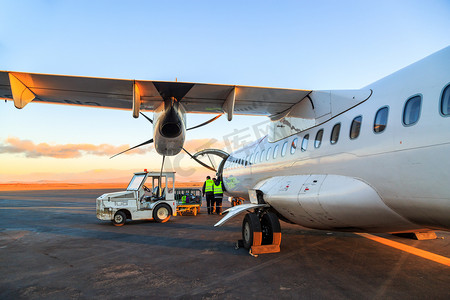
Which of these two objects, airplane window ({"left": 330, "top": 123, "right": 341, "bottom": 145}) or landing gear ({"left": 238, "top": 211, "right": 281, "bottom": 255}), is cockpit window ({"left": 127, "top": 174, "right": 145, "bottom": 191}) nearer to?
landing gear ({"left": 238, "top": 211, "right": 281, "bottom": 255})

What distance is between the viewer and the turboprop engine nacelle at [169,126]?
20.3 ft

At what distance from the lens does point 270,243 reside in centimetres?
623

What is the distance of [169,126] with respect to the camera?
20.8ft

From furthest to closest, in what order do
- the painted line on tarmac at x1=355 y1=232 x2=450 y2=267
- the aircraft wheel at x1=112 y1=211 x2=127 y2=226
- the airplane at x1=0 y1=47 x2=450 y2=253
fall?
1. the aircraft wheel at x1=112 y1=211 x2=127 y2=226
2. the painted line on tarmac at x1=355 y1=232 x2=450 y2=267
3. the airplane at x1=0 y1=47 x2=450 y2=253

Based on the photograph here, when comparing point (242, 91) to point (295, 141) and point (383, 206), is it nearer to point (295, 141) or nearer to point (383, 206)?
point (295, 141)

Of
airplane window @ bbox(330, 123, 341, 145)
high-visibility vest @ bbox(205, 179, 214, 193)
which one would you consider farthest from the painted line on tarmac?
high-visibility vest @ bbox(205, 179, 214, 193)

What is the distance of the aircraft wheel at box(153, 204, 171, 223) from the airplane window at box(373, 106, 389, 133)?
29.0 feet

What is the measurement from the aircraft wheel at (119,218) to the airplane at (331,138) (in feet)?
13.4

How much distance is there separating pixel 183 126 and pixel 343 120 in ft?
11.8

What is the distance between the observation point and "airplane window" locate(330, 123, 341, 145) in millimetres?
4814

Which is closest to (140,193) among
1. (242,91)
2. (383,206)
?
(242,91)

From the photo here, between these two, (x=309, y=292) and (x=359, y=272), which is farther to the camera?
(x=359, y=272)

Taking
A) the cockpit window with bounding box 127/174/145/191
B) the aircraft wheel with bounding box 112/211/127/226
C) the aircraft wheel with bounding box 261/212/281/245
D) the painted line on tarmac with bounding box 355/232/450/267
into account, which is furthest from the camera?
the cockpit window with bounding box 127/174/145/191

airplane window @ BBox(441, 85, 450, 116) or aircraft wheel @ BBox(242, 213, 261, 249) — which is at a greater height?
airplane window @ BBox(441, 85, 450, 116)
